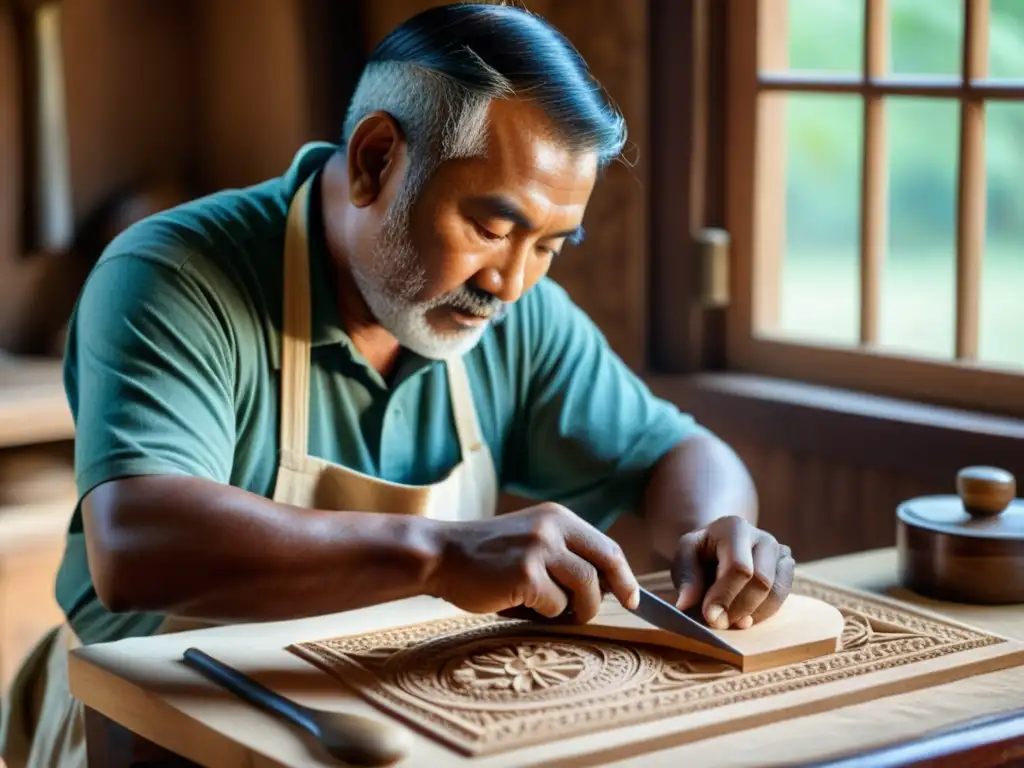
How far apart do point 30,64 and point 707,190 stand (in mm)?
1740

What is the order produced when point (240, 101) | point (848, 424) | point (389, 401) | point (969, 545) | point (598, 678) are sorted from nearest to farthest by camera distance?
point (598, 678) → point (969, 545) → point (389, 401) → point (848, 424) → point (240, 101)

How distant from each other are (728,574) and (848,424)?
0.96 m

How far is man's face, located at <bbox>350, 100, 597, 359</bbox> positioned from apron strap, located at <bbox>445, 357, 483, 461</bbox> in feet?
0.56

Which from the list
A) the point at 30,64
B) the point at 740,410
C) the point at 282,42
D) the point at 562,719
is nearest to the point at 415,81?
the point at 562,719

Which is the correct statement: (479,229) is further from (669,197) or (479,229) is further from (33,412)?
(33,412)

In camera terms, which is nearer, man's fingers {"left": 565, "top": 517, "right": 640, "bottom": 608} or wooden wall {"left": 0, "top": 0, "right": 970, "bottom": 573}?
man's fingers {"left": 565, "top": 517, "right": 640, "bottom": 608}

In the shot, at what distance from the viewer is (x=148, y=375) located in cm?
162

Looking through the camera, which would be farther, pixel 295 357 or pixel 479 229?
pixel 295 357

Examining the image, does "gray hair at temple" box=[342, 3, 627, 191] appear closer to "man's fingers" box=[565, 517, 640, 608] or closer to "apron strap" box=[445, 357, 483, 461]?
"apron strap" box=[445, 357, 483, 461]

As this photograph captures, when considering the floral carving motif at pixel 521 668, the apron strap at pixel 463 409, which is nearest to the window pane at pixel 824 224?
the apron strap at pixel 463 409

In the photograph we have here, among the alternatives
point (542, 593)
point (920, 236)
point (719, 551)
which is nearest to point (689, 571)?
point (719, 551)

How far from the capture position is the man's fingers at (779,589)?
1536mm

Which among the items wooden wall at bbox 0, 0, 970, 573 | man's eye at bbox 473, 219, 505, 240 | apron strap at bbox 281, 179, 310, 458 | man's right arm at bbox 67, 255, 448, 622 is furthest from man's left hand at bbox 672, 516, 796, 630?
wooden wall at bbox 0, 0, 970, 573

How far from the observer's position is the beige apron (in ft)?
5.99
